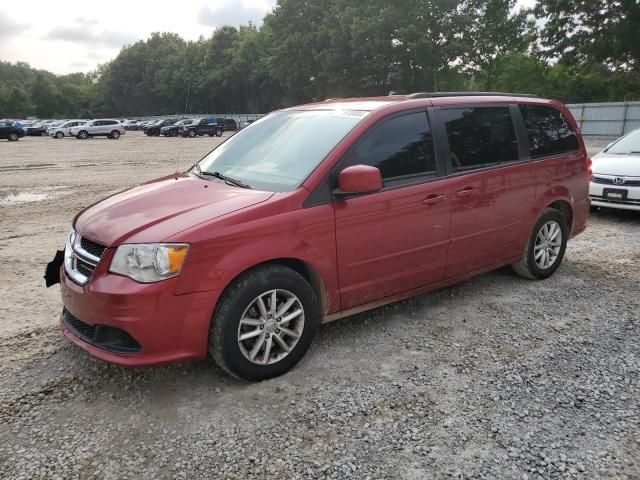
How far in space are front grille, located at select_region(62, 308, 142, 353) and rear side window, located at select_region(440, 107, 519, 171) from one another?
274cm

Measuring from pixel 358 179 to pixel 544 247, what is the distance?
2693 millimetres

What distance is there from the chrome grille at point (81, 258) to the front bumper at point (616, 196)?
24.2ft

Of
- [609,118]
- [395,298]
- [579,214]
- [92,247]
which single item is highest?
[609,118]

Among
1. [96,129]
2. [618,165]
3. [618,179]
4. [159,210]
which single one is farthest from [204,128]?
[159,210]

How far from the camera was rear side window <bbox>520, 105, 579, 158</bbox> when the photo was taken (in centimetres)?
490

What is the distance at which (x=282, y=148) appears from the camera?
3.94 meters

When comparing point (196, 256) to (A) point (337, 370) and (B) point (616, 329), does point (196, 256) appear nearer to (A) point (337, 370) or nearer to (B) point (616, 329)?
(A) point (337, 370)

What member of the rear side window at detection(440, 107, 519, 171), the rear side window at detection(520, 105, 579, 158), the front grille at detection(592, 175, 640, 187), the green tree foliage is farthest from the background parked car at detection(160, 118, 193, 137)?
the rear side window at detection(440, 107, 519, 171)

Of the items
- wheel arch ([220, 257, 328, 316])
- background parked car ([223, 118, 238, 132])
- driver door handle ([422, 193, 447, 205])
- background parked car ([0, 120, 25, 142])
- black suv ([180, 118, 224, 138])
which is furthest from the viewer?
background parked car ([223, 118, 238, 132])

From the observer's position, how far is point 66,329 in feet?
11.0

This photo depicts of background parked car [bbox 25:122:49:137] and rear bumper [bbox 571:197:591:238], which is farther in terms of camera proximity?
background parked car [bbox 25:122:49:137]

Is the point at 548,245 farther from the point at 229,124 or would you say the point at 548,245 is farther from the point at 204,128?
the point at 229,124

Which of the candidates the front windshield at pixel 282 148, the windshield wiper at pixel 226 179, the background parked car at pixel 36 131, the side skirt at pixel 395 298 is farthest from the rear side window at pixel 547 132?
the background parked car at pixel 36 131

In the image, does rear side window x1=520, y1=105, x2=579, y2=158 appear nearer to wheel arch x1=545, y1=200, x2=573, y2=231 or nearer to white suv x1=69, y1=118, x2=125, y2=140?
wheel arch x1=545, y1=200, x2=573, y2=231
